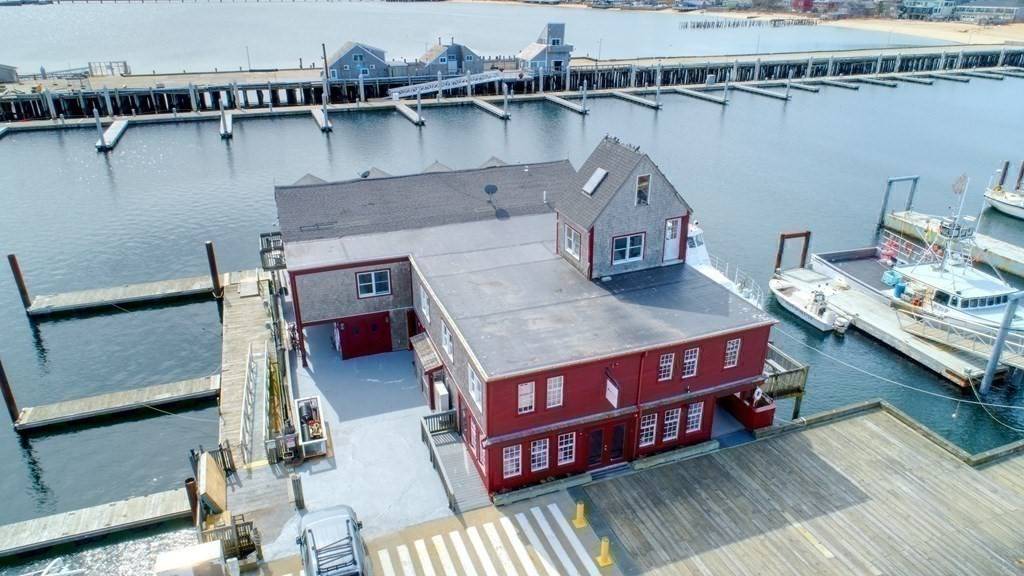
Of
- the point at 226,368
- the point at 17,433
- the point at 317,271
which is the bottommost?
the point at 17,433

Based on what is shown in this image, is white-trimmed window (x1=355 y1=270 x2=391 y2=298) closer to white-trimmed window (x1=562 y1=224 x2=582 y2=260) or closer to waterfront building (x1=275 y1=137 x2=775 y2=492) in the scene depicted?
waterfront building (x1=275 y1=137 x2=775 y2=492)

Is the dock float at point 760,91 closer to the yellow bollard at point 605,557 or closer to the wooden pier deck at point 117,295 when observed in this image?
the wooden pier deck at point 117,295

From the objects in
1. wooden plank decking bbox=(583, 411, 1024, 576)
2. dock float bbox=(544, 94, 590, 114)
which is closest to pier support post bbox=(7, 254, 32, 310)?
wooden plank decking bbox=(583, 411, 1024, 576)

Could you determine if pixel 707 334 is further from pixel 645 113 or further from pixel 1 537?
pixel 645 113

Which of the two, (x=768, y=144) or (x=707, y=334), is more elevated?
(x=707, y=334)

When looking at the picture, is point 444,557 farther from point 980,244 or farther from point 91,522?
point 980,244

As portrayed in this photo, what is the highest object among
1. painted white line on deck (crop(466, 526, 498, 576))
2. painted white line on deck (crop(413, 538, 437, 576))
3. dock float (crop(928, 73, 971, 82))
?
dock float (crop(928, 73, 971, 82))

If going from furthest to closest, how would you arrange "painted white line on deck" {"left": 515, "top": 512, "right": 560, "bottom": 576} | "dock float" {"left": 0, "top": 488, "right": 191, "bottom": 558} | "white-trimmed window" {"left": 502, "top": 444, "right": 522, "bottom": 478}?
1. "dock float" {"left": 0, "top": 488, "right": 191, "bottom": 558}
2. "white-trimmed window" {"left": 502, "top": 444, "right": 522, "bottom": 478}
3. "painted white line on deck" {"left": 515, "top": 512, "right": 560, "bottom": 576}

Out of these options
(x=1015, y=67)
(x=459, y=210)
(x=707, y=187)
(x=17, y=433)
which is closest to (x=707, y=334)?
(x=459, y=210)
